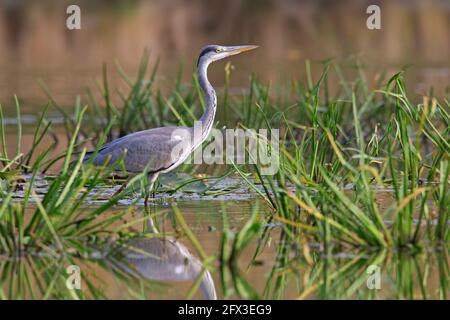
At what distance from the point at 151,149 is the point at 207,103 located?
643mm

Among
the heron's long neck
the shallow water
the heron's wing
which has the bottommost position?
the shallow water

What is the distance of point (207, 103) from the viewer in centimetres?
923

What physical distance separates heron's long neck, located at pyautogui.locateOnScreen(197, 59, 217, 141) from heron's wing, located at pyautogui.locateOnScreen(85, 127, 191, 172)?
0.49 ft

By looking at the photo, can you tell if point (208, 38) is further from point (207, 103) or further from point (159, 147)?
point (159, 147)

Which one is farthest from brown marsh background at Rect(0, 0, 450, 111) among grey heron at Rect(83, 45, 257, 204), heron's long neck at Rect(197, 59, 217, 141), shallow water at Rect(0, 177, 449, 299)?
shallow water at Rect(0, 177, 449, 299)

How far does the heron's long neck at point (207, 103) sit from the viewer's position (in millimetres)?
9070

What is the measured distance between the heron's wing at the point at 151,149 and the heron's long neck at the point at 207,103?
0.49 feet

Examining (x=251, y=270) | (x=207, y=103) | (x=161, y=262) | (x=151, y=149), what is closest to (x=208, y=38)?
(x=207, y=103)

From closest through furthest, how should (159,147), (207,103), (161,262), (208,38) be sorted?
(161,262) → (159,147) → (207,103) → (208,38)

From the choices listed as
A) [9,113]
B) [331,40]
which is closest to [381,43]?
[331,40]

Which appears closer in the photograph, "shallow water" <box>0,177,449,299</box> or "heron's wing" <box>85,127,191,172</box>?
"shallow water" <box>0,177,449,299</box>

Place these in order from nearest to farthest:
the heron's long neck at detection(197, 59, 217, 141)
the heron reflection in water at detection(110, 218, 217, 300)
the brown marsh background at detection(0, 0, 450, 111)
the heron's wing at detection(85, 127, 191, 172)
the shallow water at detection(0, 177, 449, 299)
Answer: the shallow water at detection(0, 177, 449, 299), the heron reflection in water at detection(110, 218, 217, 300), the heron's wing at detection(85, 127, 191, 172), the heron's long neck at detection(197, 59, 217, 141), the brown marsh background at detection(0, 0, 450, 111)

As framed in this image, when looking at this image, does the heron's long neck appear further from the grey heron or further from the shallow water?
the shallow water

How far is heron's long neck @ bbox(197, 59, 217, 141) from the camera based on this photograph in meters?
9.07
